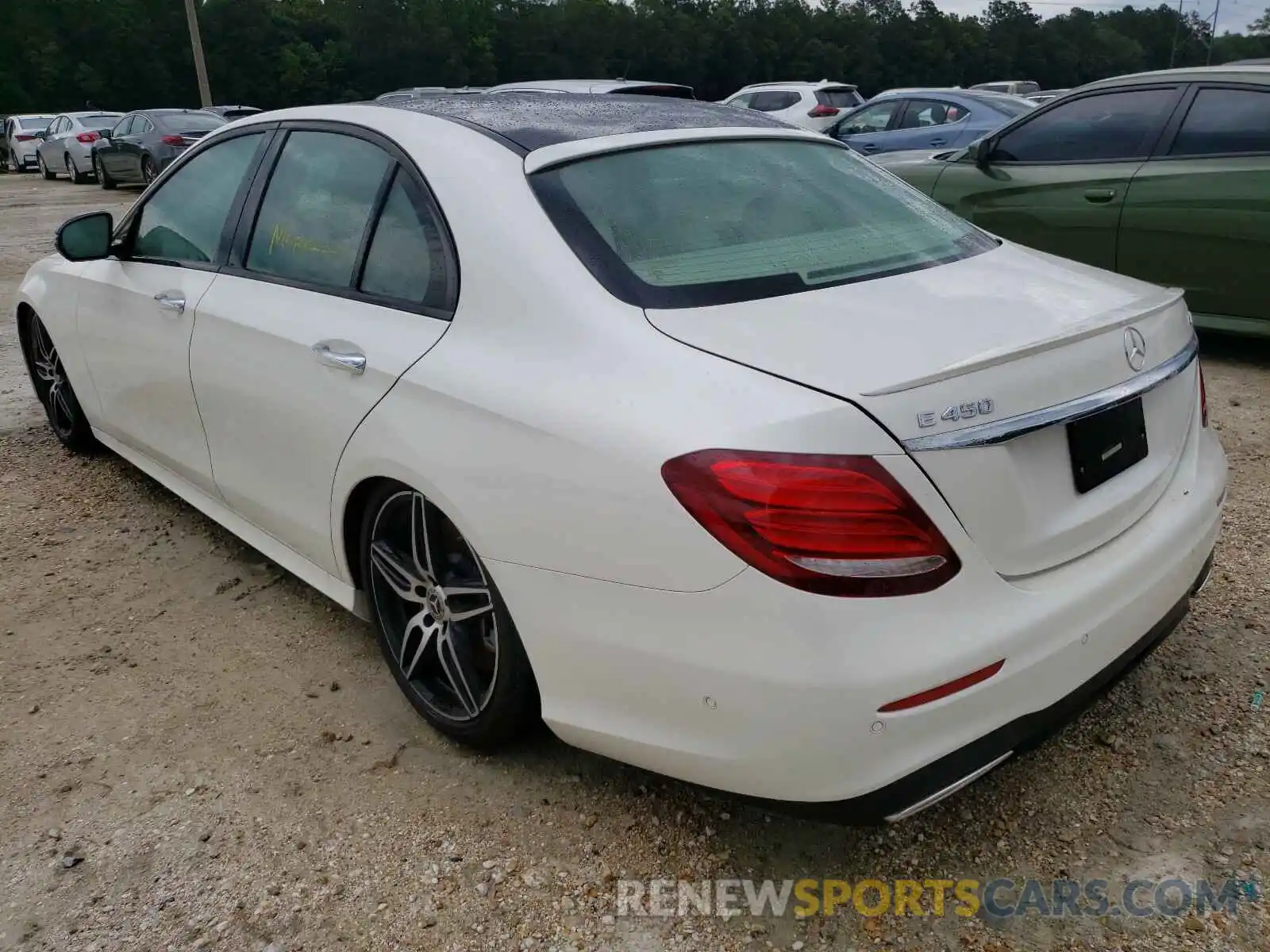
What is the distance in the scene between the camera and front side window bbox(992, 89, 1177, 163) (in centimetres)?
573

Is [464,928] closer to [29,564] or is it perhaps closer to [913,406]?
[913,406]

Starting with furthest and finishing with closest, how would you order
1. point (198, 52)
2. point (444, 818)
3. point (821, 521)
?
point (198, 52), point (444, 818), point (821, 521)

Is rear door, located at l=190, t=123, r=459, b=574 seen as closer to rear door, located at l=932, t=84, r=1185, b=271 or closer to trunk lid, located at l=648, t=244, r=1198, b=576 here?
trunk lid, located at l=648, t=244, r=1198, b=576

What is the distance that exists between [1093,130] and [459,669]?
5099 mm

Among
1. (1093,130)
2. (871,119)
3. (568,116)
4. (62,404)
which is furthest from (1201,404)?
(871,119)

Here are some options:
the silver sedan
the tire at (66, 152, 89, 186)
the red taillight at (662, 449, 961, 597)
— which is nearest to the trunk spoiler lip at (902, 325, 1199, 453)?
the red taillight at (662, 449, 961, 597)

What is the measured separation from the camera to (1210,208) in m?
5.36

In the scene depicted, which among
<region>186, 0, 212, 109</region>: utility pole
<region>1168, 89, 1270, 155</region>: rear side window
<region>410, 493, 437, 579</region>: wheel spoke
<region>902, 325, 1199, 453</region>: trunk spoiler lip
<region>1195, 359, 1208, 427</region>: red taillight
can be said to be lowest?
<region>410, 493, 437, 579</region>: wheel spoke

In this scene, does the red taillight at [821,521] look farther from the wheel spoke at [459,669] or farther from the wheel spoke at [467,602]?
the wheel spoke at [459,669]

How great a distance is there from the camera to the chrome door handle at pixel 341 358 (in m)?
2.59

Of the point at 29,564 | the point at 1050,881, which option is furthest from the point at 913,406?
the point at 29,564

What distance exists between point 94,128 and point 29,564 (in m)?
21.7

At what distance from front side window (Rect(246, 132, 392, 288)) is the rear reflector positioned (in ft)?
5.84

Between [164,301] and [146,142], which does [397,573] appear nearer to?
[164,301]
